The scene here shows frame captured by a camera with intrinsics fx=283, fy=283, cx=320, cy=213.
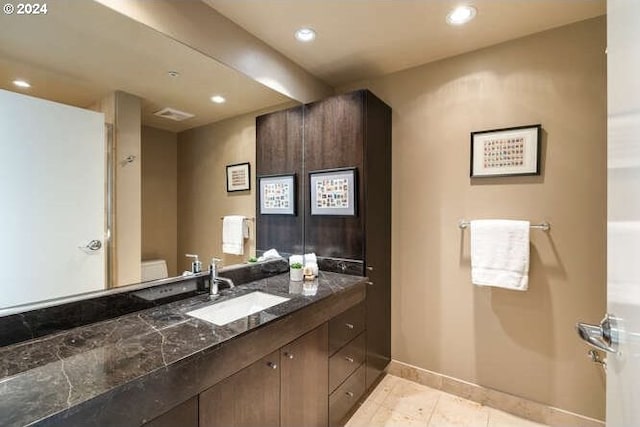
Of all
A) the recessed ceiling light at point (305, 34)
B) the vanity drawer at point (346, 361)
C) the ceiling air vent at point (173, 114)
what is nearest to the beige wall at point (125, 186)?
the ceiling air vent at point (173, 114)

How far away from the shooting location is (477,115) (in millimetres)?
1984

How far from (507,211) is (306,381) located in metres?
1.65

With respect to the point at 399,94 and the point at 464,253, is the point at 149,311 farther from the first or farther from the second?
the point at 399,94

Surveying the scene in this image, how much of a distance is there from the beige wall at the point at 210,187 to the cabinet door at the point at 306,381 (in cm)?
76

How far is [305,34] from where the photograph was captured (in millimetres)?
1832

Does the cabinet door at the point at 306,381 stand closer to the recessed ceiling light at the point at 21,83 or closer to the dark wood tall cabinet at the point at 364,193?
the dark wood tall cabinet at the point at 364,193

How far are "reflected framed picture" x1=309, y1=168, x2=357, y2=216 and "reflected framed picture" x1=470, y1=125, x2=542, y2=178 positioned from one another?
2.81ft

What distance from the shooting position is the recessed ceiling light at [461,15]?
1.61 meters

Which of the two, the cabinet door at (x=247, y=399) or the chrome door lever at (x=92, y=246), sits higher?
the chrome door lever at (x=92, y=246)

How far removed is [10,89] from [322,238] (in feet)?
5.85

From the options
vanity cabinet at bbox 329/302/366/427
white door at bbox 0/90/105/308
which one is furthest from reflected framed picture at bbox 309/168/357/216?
white door at bbox 0/90/105/308

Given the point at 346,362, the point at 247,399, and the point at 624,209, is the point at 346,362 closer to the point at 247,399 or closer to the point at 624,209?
the point at 247,399

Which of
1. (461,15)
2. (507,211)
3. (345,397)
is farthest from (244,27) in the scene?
(345,397)

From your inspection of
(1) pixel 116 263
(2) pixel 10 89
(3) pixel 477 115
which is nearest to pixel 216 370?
(1) pixel 116 263
